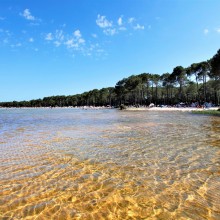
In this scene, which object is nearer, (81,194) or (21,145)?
(81,194)

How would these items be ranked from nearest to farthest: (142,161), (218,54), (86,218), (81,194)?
(86,218), (81,194), (142,161), (218,54)

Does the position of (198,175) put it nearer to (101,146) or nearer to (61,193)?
(61,193)

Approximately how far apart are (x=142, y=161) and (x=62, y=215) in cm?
440

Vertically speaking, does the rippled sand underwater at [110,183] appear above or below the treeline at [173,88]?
below

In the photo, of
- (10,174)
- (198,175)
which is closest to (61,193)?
(10,174)

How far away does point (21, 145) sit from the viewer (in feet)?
38.5

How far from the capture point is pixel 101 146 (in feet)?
37.1

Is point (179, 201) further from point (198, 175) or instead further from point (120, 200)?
point (198, 175)

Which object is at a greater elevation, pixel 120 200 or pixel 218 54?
pixel 218 54

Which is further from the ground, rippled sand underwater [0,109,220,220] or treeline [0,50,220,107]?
treeline [0,50,220,107]

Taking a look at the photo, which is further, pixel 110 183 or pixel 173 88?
pixel 173 88

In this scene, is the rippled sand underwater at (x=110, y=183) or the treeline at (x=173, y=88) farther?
the treeline at (x=173, y=88)

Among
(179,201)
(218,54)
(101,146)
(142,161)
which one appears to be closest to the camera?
(179,201)

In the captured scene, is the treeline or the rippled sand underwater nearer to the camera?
the rippled sand underwater
